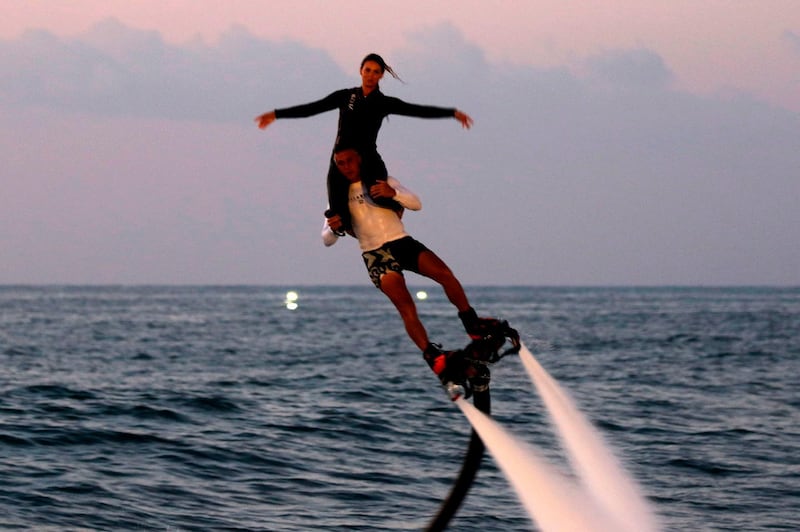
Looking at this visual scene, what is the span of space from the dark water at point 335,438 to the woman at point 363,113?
218cm

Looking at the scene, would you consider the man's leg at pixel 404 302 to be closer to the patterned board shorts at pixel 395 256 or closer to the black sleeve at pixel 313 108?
the patterned board shorts at pixel 395 256

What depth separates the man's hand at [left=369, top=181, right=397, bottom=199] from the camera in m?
9.98

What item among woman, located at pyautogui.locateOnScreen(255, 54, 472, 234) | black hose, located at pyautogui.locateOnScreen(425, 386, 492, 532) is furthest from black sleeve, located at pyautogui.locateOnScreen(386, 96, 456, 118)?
black hose, located at pyautogui.locateOnScreen(425, 386, 492, 532)

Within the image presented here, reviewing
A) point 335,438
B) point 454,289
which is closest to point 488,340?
point 454,289

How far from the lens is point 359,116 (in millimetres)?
9953

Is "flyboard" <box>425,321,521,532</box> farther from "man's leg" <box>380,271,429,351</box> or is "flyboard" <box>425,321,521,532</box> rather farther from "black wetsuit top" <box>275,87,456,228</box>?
"black wetsuit top" <box>275,87,456,228</box>

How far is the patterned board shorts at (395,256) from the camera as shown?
1015cm

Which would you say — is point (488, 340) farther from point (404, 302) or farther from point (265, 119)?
point (265, 119)

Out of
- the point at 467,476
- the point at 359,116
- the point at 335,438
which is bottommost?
the point at 335,438

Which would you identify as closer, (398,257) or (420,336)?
(420,336)

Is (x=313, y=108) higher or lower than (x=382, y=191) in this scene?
higher

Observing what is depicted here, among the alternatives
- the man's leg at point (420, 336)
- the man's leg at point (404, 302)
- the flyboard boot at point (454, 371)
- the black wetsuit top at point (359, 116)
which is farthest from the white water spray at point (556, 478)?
the black wetsuit top at point (359, 116)

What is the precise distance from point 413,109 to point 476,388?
2549mm

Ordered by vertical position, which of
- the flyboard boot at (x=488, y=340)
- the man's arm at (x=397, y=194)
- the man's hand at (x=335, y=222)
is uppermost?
the man's arm at (x=397, y=194)
